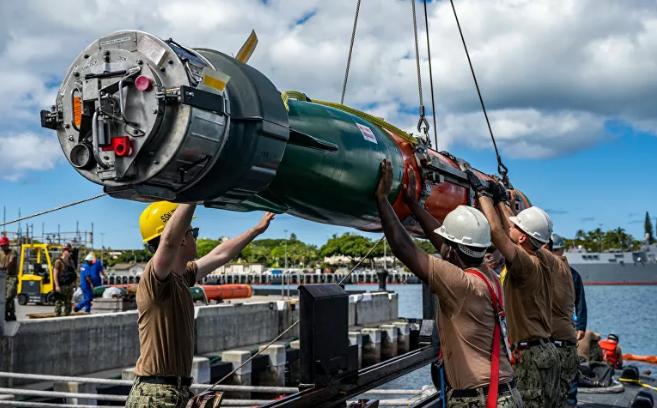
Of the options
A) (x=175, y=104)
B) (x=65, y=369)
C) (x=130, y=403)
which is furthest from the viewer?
(x=65, y=369)

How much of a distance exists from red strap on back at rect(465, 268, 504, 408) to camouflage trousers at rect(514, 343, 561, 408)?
6.23ft

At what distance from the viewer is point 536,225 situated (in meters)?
5.88

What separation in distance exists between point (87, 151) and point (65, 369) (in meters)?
10.4

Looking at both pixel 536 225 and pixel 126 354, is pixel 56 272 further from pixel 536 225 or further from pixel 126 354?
pixel 536 225

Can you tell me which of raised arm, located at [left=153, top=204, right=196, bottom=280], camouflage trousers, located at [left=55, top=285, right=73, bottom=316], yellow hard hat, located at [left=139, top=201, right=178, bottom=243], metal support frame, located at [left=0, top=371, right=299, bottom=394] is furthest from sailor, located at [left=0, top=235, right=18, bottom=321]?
raised arm, located at [left=153, top=204, right=196, bottom=280]

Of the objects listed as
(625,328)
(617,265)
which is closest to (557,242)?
(625,328)

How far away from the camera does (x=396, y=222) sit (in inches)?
161

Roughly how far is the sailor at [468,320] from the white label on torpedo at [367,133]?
0.67m

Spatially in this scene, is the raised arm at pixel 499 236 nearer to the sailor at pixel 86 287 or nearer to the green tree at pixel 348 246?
the sailor at pixel 86 287

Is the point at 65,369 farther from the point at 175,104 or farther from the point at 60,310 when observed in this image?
the point at 175,104

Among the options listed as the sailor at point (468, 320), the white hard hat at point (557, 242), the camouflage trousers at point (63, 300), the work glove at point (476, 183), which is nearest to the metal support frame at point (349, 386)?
the sailor at point (468, 320)

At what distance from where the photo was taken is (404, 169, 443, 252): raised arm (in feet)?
15.9

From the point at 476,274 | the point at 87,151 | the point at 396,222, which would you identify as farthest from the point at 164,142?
the point at 476,274

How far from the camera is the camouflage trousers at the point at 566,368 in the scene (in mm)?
6145
